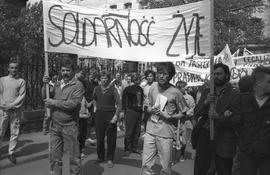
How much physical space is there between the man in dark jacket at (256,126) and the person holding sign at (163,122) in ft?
3.24

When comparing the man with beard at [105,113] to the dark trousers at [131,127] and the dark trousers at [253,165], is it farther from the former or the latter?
the dark trousers at [253,165]

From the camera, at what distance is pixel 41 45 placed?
448 inches

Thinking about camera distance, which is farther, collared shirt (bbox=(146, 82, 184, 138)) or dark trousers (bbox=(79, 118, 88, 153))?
dark trousers (bbox=(79, 118, 88, 153))

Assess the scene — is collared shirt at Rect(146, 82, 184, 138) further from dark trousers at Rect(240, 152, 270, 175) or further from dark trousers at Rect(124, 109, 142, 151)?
dark trousers at Rect(124, 109, 142, 151)

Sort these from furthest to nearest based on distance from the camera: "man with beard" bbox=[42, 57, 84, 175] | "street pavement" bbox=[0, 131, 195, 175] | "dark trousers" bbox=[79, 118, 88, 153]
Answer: "dark trousers" bbox=[79, 118, 88, 153] < "street pavement" bbox=[0, 131, 195, 175] < "man with beard" bbox=[42, 57, 84, 175]

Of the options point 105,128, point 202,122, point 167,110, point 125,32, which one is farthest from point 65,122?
point 105,128

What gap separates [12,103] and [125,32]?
9.43 ft

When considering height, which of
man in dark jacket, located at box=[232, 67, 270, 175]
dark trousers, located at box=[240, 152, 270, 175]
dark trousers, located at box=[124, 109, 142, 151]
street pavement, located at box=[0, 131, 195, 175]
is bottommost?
street pavement, located at box=[0, 131, 195, 175]

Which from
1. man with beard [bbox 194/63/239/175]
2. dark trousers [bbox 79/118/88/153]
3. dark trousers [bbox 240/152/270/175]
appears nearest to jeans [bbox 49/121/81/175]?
man with beard [bbox 194/63/239/175]

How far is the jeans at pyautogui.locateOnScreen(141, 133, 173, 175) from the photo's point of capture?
4.95m

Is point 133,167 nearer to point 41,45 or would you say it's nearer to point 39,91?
point 39,91

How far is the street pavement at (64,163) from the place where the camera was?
680 centimetres

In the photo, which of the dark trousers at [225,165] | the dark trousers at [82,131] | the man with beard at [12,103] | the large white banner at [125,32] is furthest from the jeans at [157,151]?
the man with beard at [12,103]

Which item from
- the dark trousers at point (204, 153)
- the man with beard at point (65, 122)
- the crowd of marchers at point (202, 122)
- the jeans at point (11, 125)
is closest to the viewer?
the crowd of marchers at point (202, 122)
